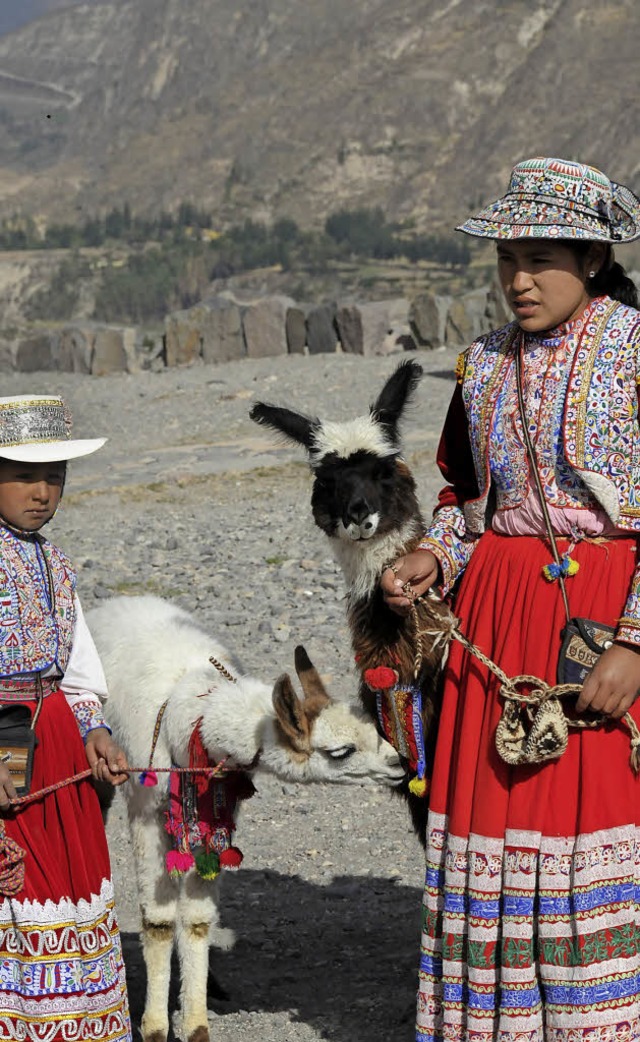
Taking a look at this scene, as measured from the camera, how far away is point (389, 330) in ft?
66.0

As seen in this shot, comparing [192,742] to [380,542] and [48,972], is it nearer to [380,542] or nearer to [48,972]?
[380,542]

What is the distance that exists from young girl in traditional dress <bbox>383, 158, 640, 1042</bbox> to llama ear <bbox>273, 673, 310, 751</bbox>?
0.85 m

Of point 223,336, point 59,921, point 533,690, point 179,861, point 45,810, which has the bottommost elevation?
point 179,861

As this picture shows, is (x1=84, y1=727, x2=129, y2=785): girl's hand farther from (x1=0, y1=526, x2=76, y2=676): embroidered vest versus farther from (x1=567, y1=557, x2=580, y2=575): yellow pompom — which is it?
(x1=567, y1=557, x2=580, y2=575): yellow pompom

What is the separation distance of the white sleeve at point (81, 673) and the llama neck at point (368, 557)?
808mm

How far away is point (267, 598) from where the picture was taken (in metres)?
8.61

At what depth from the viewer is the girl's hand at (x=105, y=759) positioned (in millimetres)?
3279

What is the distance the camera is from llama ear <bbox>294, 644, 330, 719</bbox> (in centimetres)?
400

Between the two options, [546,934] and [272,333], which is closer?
[546,934]

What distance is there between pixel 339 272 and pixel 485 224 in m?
82.2

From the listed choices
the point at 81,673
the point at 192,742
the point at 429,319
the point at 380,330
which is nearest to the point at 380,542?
the point at 192,742

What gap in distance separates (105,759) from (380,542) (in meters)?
1.04

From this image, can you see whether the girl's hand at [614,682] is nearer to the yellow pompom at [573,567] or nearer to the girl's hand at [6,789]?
the yellow pompom at [573,567]

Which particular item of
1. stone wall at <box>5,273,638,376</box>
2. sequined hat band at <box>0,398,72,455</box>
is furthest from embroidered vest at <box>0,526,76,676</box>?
stone wall at <box>5,273,638,376</box>
